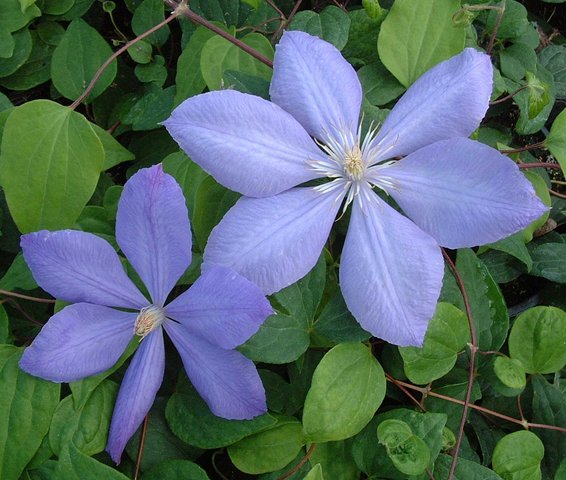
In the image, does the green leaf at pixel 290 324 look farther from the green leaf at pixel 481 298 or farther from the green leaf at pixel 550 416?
the green leaf at pixel 550 416

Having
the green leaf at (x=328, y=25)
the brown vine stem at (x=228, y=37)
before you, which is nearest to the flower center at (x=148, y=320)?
the brown vine stem at (x=228, y=37)

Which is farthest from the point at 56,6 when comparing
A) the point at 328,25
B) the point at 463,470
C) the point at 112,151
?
the point at 463,470

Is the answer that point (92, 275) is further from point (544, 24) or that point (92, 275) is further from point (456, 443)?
point (544, 24)

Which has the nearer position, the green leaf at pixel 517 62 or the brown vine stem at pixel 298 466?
the brown vine stem at pixel 298 466

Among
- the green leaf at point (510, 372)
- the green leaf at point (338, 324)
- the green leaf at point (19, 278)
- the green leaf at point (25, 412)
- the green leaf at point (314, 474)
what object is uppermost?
the green leaf at point (19, 278)

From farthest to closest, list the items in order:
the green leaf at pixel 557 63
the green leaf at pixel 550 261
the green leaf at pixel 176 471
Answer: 1. the green leaf at pixel 557 63
2. the green leaf at pixel 550 261
3. the green leaf at pixel 176 471

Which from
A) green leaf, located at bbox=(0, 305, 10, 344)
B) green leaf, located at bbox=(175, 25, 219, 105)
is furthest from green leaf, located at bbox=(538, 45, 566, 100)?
green leaf, located at bbox=(0, 305, 10, 344)
